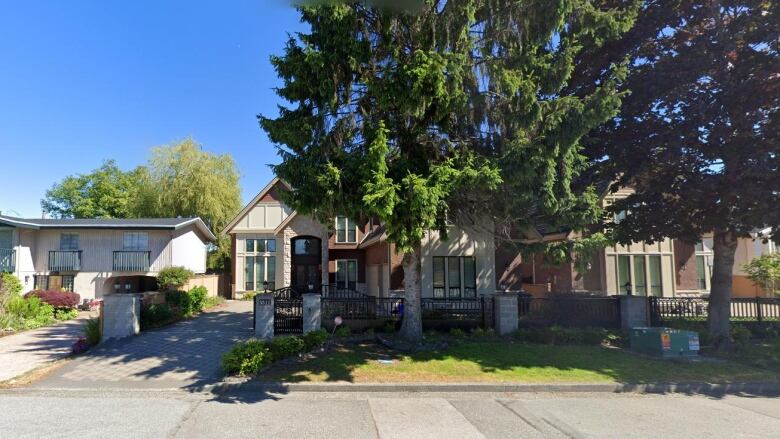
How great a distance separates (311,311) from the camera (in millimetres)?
12773

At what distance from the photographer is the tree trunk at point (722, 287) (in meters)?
12.9

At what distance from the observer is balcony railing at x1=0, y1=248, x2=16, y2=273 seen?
22969 millimetres

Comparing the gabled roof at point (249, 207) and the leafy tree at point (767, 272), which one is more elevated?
the gabled roof at point (249, 207)

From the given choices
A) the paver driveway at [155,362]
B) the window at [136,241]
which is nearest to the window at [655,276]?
the paver driveway at [155,362]

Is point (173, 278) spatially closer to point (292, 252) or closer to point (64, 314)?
point (64, 314)

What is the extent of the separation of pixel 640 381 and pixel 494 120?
21.1ft

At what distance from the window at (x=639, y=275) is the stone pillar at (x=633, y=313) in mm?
7768

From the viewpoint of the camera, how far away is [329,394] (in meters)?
8.37

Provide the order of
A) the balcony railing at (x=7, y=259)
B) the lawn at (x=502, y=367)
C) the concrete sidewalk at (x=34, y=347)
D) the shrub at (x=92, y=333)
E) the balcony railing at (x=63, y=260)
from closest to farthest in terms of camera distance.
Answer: the lawn at (x=502, y=367) → the concrete sidewalk at (x=34, y=347) → the shrub at (x=92, y=333) → the balcony railing at (x=7, y=259) → the balcony railing at (x=63, y=260)

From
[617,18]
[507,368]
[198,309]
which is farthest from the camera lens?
[198,309]

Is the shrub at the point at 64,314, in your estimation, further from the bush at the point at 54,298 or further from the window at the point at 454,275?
the window at the point at 454,275

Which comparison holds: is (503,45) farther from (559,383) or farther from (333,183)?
(559,383)

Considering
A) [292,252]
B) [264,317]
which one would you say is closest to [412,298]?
[264,317]

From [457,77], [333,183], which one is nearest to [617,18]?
[457,77]
